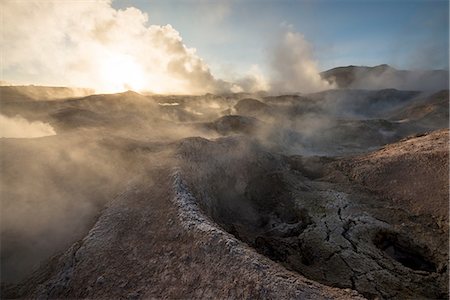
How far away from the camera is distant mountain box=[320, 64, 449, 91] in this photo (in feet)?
283

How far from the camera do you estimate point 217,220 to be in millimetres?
13414

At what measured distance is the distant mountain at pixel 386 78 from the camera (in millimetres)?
86312

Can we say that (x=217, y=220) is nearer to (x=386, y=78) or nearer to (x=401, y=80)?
(x=401, y=80)

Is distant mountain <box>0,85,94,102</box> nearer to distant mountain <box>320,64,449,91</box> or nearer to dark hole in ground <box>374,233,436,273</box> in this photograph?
dark hole in ground <box>374,233,436,273</box>

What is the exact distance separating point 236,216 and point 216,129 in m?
14.6

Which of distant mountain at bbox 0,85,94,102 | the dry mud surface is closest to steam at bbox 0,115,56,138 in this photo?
the dry mud surface

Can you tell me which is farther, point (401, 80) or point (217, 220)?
point (401, 80)

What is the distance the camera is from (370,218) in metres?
15.2

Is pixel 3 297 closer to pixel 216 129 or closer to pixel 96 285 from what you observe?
Answer: pixel 96 285

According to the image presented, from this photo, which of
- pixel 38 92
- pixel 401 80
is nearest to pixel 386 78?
pixel 401 80

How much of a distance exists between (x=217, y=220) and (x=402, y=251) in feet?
26.1

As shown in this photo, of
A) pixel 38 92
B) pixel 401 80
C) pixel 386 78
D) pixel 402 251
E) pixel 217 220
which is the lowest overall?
pixel 402 251

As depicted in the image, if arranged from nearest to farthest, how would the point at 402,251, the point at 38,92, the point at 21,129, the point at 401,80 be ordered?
the point at 402,251 < the point at 21,129 < the point at 38,92 < the point at 401,80

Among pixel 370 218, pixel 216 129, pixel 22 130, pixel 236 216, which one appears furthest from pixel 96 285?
pixel 216 129
